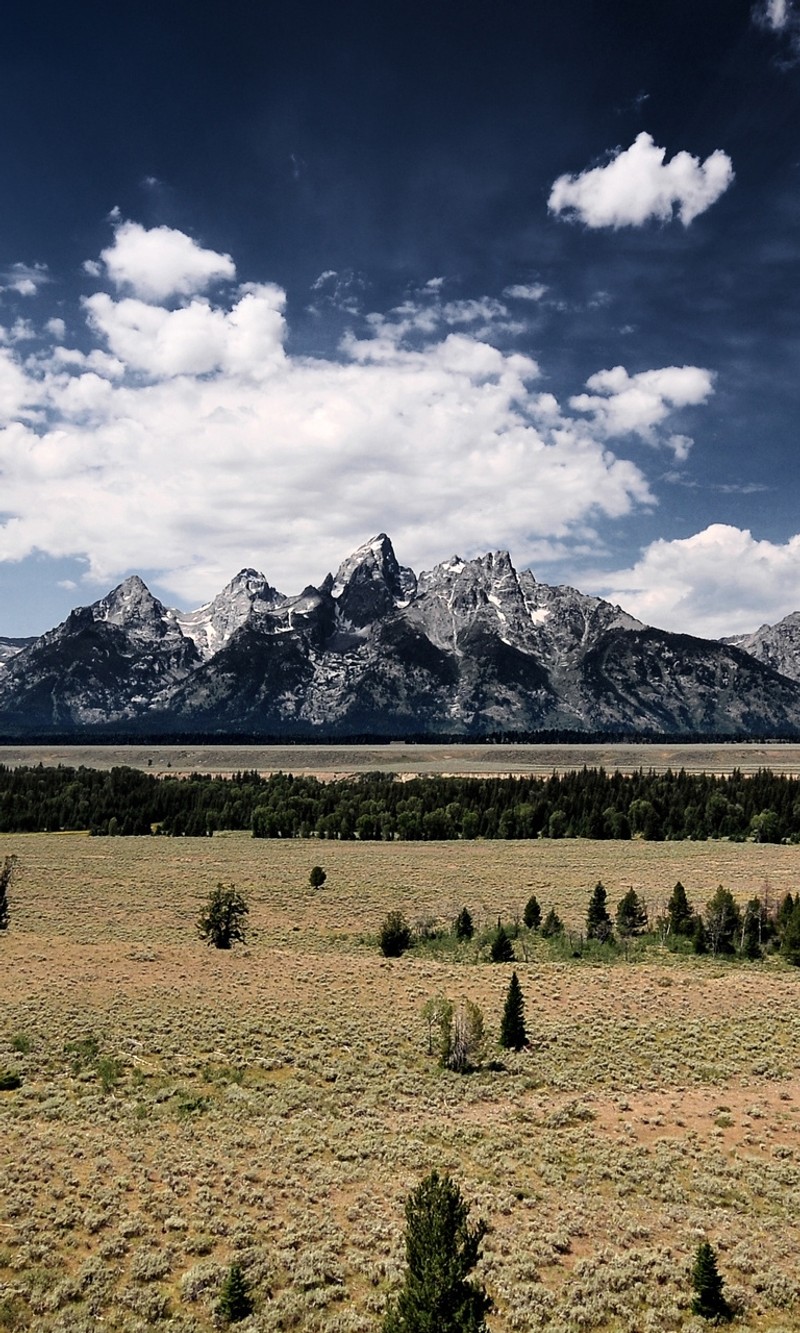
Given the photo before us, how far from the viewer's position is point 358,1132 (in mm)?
23797

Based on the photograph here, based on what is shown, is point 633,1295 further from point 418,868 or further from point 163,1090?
point 418,868

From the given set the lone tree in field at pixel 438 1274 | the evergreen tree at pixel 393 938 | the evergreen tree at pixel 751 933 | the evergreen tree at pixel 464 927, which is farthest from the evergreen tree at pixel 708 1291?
the evergreen tree at pixel 751 933

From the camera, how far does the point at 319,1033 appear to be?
3275 centimetres

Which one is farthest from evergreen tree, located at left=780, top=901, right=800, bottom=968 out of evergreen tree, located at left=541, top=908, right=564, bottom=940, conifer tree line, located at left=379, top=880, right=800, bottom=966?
evergreen tree, located at left=541, top=908, right=564, bottom=940

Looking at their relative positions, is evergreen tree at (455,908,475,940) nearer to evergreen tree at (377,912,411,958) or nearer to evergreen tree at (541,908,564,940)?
evergreen tree at (377,912,411,958)

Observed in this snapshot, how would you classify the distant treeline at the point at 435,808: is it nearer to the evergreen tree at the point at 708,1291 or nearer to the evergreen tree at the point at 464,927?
the evergreen tree at the point at 464,927

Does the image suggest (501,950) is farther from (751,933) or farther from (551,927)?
(751,933)

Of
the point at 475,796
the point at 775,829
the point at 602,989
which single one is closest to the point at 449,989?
the point at 602,989

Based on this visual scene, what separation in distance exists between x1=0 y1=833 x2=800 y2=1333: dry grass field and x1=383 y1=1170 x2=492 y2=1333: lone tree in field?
2.79m

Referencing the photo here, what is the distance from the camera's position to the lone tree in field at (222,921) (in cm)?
4900

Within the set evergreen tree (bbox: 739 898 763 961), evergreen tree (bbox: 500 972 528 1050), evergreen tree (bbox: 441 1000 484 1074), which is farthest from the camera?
evergreen tree (bbox: 739 898 763 961)

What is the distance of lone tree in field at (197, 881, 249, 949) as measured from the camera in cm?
4900

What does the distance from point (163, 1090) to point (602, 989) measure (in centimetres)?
2536

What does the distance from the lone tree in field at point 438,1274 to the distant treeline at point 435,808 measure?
108 meters
